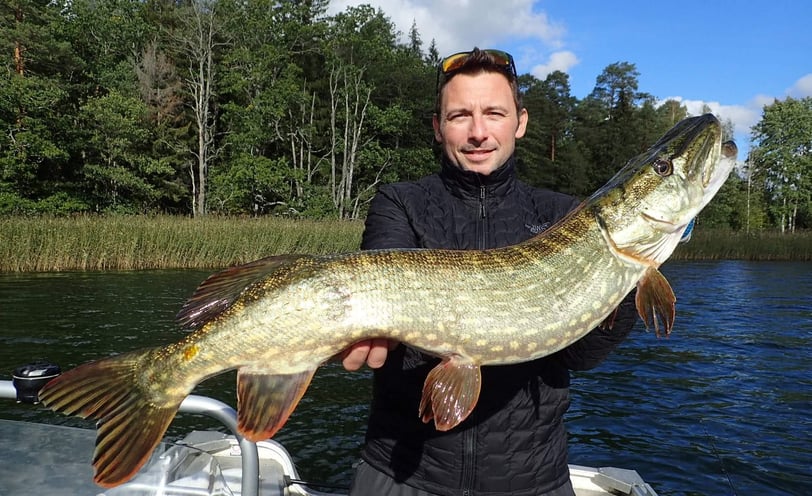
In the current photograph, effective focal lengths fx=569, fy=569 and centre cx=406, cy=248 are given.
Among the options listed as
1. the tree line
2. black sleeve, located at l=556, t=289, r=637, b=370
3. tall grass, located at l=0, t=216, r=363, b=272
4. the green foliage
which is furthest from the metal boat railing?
the green foliage

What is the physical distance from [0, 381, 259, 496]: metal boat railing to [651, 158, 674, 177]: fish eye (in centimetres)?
190

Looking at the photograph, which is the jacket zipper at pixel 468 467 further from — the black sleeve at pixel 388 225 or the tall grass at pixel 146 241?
the tall grass at pixel 146 241

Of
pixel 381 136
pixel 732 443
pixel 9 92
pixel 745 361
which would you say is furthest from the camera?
pixel 381 136

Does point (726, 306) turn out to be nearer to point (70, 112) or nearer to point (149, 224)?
point (149, 224)

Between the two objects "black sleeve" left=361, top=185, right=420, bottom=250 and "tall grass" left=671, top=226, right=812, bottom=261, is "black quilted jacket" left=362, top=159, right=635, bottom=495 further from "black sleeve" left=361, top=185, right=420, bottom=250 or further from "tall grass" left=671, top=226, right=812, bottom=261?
"tall grass" left=671, top=226, right=812, bottom=261

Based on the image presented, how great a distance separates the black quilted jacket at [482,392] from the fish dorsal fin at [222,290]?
423 millimetres

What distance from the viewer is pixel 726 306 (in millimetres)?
14227

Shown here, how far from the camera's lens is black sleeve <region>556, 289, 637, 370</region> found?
7.23 feet

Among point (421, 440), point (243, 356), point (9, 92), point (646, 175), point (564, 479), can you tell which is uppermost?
point (9, 92)

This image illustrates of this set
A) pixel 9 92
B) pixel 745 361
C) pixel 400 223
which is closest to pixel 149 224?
pixel 9 92

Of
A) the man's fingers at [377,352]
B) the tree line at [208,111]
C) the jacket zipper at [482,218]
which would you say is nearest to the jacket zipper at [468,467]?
the man's fingers at [377,352]

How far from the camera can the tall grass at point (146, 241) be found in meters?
16.0

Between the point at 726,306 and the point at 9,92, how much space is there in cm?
2957

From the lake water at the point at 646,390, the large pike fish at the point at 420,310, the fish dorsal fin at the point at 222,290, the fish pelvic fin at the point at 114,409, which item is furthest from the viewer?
the lake water at the point at 646,390
